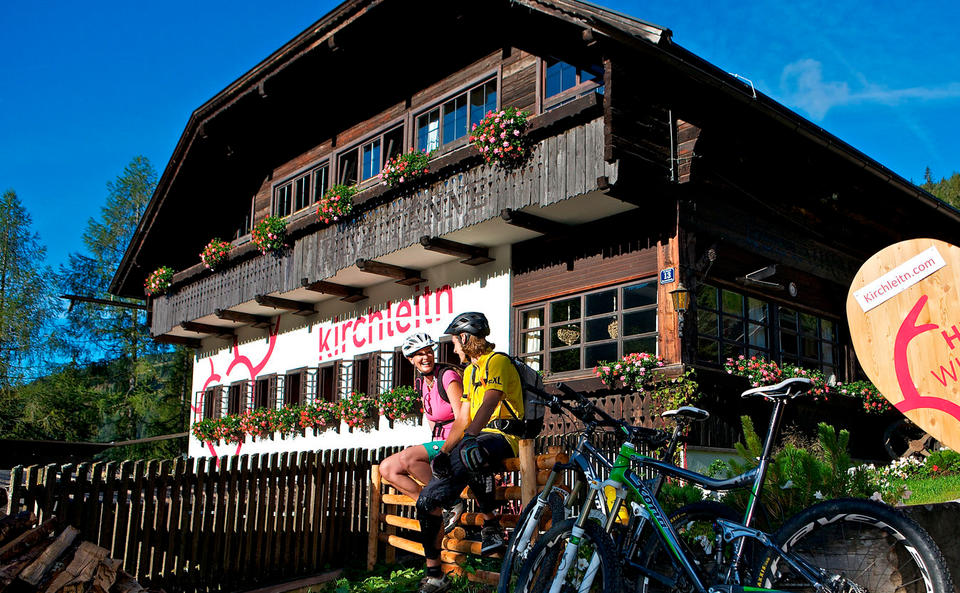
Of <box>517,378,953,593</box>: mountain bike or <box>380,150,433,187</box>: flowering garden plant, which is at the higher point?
<box>380,150,433,187</box>: flowering garden plant

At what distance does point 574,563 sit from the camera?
4180 millimetres

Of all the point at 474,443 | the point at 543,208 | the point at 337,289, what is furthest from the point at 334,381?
the point at 474,443

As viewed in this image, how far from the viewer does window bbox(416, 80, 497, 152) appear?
45.0 feet

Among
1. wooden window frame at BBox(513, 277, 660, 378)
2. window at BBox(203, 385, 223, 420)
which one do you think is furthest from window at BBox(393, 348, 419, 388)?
window at BBox(203, 385, 223, 420)

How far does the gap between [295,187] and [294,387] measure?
4.16 m

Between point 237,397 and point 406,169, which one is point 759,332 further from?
point 237,397

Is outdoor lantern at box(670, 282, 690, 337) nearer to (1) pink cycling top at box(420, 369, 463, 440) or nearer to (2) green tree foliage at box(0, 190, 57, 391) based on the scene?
(1) pink cycling top at box(420, 369, 463, 440)

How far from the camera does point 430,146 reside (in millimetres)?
14656

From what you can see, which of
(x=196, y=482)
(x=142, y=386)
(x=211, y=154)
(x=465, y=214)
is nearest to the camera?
(x=196, y=482)

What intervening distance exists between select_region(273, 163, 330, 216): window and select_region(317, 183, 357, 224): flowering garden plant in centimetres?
257

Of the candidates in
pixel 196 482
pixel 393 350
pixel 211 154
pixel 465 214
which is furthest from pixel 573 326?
pixel 211 154

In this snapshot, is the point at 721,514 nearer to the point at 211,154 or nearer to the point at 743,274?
the point at 743,274

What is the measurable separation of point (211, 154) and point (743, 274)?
40.8 feet

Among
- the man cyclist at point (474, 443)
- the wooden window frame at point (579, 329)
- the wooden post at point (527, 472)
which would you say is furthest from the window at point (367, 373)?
the wooden post at point (527, 472)
